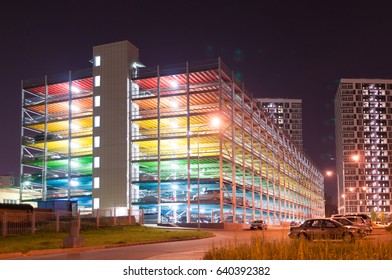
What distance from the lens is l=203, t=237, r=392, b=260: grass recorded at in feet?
42.8

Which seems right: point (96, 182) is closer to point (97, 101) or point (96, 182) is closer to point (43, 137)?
point (97, 101)

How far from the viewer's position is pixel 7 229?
111ft

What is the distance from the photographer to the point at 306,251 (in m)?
13.2

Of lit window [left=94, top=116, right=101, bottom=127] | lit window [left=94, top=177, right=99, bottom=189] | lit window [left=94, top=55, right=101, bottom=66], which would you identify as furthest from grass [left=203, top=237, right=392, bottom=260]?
lit window [left=94, top=55, right=101, bottom=66]

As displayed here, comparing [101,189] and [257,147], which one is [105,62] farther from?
[257,147]

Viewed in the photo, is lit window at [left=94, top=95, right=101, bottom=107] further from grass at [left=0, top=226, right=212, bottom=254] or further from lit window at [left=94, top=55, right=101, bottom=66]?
grass at [left=0, top=226, right=212, bottom=254]

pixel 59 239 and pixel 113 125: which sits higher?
pixel 113 125

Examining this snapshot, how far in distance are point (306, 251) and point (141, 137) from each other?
211ft

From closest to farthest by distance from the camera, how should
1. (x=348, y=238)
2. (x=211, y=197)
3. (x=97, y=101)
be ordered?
(x=348, y=238), (x=211, y=197), (x=97, y=101)

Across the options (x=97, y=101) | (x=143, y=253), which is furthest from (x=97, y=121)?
(x=143, y=253)

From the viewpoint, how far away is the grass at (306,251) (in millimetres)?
13054
